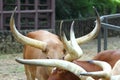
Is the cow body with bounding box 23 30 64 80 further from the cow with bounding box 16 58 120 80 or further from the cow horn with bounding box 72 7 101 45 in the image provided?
the cow with bounding box 16 58 120 80

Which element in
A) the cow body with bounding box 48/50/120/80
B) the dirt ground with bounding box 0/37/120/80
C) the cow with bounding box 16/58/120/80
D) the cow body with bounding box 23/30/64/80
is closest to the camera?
the cow with bounding box 16/58/120/80

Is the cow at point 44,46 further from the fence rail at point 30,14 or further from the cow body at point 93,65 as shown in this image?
the fence rail at point 30,14

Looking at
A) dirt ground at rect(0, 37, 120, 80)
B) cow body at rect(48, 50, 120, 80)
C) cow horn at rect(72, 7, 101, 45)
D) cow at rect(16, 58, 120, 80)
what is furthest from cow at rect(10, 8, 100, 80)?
dirt ground at rect(0, 37, 120, 80)

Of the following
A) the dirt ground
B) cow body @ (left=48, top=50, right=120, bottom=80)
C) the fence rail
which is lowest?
the dirt ground

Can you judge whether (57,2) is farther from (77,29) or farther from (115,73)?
(115,73)

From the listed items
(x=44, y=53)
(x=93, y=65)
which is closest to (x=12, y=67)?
(x=44, y=53)

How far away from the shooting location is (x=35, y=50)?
770cm

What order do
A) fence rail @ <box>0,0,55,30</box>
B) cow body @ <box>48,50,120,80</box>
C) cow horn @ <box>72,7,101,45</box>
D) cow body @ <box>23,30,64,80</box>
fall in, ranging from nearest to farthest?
cow body @ <box>48,50,120,80</box>
cow horn @ <box>72,7,101,45</box>
cow body @ <box>23,30,64,80</box>
fence rail @ <box>0,0,55,30</box>

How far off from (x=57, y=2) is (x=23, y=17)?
2026 millimetres

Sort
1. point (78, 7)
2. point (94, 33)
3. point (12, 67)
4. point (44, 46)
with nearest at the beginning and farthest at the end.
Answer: point (94, 33), point (44, 46), point (12, 67), point (78, 7)

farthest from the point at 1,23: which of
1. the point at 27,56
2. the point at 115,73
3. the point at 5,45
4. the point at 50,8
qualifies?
the point at 115,73

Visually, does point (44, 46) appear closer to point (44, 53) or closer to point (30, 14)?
point (44, 53)

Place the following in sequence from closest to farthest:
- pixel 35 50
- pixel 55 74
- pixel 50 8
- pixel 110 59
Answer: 1. pixel 55 74
2. pixel 110 59
3. pixel 35 50
4. pixel 50 8

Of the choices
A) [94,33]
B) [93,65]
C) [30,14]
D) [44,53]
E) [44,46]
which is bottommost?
[30,14]
